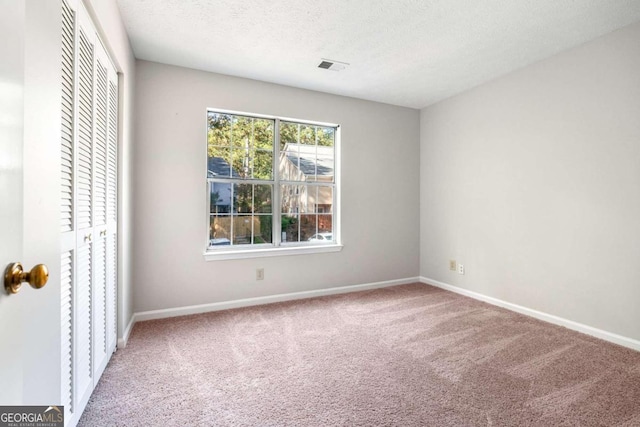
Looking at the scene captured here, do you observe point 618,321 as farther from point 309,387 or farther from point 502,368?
point 309,387

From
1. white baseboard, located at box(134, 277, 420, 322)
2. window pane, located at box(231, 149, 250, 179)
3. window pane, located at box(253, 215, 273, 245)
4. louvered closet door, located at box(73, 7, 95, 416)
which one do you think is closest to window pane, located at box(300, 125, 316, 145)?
window pane, located at box(231, 149, 250, 179)

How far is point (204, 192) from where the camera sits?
123 inches

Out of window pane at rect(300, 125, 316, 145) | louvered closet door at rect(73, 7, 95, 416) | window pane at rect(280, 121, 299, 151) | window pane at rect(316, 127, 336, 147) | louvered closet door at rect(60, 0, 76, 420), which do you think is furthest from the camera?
window pane at rect(316, 127, 336, 147)

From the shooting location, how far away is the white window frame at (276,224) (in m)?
3.18

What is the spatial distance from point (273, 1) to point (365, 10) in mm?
647

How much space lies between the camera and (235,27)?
2.38 meters

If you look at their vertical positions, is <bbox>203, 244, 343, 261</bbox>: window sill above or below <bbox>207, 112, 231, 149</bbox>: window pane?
below

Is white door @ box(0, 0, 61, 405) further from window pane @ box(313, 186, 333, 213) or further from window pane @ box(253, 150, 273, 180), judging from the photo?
window pane @ box(313, 186, 333, 213)

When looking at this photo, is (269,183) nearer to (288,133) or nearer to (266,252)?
(288,133)

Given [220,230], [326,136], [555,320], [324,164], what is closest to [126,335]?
[220,230]

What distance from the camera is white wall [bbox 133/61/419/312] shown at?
2910mm

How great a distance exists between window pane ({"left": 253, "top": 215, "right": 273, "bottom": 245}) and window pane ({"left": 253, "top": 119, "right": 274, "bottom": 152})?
2.60 ft

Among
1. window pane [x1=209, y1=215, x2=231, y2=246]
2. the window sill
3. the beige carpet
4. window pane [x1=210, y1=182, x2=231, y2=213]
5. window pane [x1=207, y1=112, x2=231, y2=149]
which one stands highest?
window pane [x1=207, y1=112, x2=231, y2=149]

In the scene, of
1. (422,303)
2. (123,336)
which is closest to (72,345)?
(123,336)
